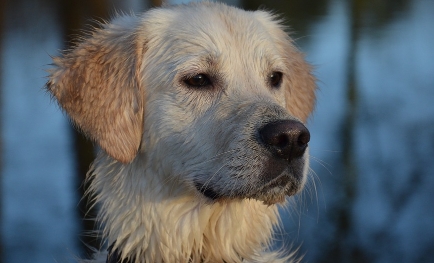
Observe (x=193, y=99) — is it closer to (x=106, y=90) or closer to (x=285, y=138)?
(x=106, y=90)

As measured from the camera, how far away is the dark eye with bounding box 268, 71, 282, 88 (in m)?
3.64

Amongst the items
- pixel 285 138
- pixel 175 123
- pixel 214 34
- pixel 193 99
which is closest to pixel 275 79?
pixel 214 34

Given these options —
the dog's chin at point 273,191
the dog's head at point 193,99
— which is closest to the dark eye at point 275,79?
the dog's head at point 193,99

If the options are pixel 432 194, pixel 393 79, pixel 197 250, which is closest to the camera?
pixel 197 250

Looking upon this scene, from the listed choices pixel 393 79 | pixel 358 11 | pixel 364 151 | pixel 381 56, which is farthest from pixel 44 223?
pixel 358 11

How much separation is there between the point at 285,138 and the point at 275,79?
2.63 ft

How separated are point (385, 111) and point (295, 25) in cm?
536

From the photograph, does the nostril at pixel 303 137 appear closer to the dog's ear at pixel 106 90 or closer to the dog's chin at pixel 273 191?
the dog's chin at pixel 273 191

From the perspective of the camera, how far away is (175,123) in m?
3.32

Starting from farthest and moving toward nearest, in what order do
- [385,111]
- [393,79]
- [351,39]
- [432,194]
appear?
1. [351,39]
2. [393,79]
3. [385,111]
4. [432,194]

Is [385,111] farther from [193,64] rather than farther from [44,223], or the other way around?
[193,64]

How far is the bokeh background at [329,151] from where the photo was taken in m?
7.82

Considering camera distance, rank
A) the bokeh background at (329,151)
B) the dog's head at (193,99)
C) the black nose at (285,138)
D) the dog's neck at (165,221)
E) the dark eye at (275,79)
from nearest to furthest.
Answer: the black nose at (285,138) → the dog's head at (193,99) → the dog's neck at (165,221) → the dark eye at (275,79) → the bokeh background at (329,151)

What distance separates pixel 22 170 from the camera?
964 cm
